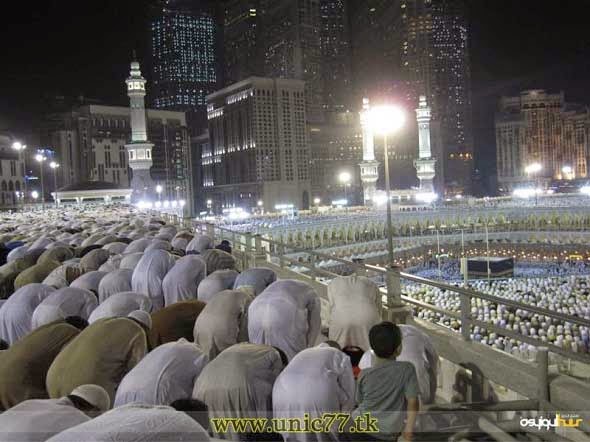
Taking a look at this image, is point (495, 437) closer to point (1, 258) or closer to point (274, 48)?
point (1, 258)

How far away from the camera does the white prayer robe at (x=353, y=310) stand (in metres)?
5.11

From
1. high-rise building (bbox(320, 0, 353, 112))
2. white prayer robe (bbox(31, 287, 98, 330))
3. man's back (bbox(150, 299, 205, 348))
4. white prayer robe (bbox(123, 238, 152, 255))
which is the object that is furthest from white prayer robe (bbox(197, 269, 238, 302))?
high-rise building (bbox(320, 0, 353, 112))

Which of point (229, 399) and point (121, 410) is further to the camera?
point (229, 399)

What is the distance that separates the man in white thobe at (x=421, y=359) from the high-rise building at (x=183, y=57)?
122587 millimetres

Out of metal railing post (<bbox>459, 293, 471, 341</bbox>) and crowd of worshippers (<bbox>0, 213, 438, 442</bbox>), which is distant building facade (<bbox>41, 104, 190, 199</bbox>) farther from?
metal railing post (<bbox>459, 293, 471, 341</bbox>)

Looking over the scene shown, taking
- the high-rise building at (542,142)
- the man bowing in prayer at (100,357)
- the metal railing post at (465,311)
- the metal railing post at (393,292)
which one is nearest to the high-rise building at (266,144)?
the high-rise building at (542,142)

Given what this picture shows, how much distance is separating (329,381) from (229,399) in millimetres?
687

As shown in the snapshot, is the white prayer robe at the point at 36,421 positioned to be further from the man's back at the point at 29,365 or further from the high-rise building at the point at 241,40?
the high-rise building at the point at 241,40

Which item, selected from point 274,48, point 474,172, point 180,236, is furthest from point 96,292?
point 474,172

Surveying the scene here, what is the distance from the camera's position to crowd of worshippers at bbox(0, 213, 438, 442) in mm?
2682

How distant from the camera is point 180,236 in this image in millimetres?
13250

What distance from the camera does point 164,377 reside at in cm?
388

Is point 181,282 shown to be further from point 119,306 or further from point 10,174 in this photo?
point 10,174

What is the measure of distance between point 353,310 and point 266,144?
84241 millimetres
